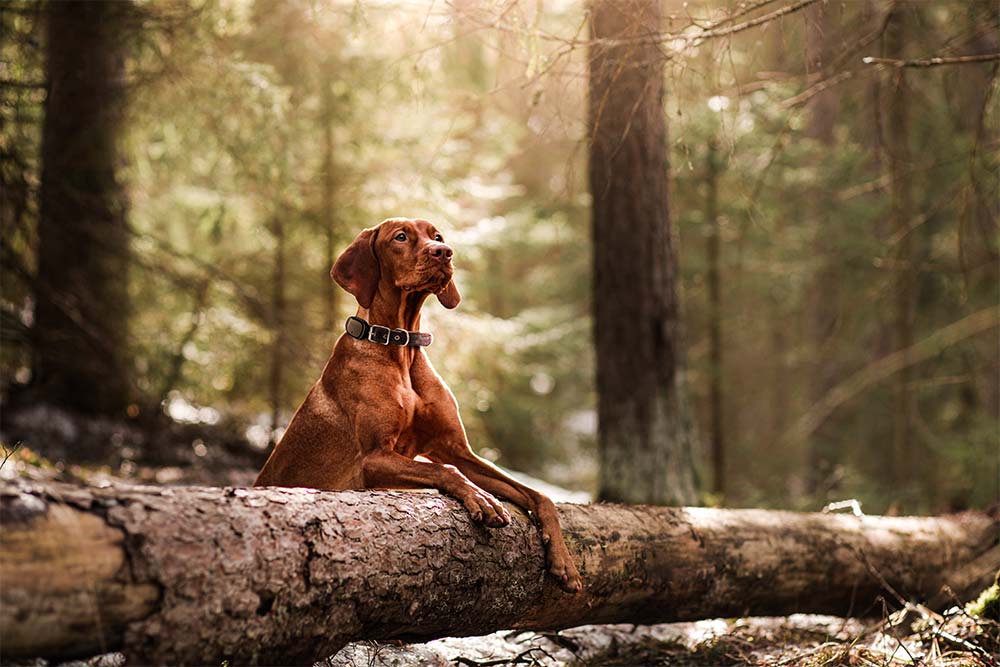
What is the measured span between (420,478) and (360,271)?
1038 millimetres

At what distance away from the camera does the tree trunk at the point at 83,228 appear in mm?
8750

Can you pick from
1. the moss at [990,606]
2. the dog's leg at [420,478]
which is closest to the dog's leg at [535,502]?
the dog's leg at [420,478]

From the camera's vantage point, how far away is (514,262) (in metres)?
21.7

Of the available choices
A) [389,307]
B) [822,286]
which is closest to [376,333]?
[389,307]

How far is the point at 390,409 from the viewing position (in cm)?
390

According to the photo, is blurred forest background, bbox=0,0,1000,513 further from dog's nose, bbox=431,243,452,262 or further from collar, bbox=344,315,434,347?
collar, bbox=344,315,434,347

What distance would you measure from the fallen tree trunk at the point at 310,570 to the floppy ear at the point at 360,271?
1038 millimetres

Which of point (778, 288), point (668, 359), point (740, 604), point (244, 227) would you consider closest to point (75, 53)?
point (244, 227)

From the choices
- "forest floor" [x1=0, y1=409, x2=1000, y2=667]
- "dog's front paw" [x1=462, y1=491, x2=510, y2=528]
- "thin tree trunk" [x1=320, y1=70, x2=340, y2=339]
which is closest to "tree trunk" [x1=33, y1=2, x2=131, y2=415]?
"thin tree trunk" [x1=320, y1=70, x2=340, y2=339]

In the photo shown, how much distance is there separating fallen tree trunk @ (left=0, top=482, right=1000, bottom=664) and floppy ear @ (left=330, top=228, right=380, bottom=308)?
40.9 inches

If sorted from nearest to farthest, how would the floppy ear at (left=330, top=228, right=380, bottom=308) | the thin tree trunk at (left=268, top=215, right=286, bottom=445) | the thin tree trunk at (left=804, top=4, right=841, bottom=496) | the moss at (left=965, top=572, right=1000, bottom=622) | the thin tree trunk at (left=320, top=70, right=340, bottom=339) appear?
1. the floppy ear at (left=330, top=228, right=380, bottom=308)
2. the moss at (left=965, top=572, right=1000, bottom=622)
3. the thin tree trunk at (left=268, top=215, right=286, bottom=445)
4. the thin tree trunk at (left=320, top=70, right=340, bottom=339)
5. the thin tree trunk at (left=804, top=4, right=841, bottom=496)

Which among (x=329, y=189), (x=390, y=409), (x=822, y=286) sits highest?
(x=329, y=189)

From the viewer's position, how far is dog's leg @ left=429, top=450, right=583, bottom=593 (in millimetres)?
3828

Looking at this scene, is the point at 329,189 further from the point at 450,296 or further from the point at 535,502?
the point at 535,502
